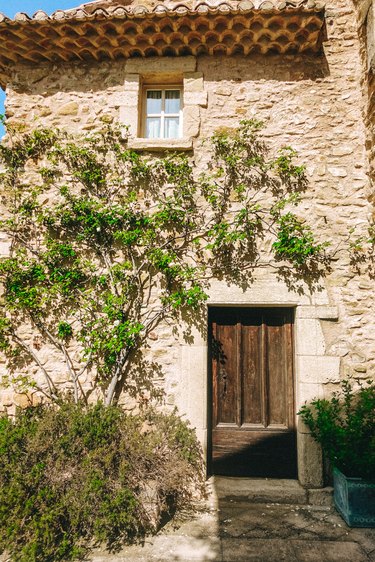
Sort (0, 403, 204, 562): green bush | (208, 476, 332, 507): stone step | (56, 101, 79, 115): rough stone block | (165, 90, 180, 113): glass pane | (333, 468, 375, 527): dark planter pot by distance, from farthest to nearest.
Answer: (165, 90, 180, 113): glass pane, (56, 101, 79, 115): rough stone block, (208, 476, 332, 507): stone step, (333, 468, 375, 527): dark planter pot, (0, 403, 204, 562): green bush

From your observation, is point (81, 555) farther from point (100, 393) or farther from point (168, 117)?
point (168, 117)

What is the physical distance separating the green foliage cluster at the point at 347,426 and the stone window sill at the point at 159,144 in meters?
3.08

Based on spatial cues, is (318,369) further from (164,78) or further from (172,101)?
(164,78)

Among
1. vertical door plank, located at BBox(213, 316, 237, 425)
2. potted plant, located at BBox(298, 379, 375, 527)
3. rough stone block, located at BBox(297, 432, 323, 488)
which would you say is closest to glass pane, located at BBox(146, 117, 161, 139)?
vertical door plank, located at BBox(213, 316, 237, 425)

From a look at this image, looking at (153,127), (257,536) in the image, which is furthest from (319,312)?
(153,127)

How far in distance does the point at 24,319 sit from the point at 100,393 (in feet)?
3.97

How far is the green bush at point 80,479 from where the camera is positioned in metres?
2.62

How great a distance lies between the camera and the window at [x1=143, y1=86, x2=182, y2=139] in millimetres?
4418

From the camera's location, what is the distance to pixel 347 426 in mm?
3545

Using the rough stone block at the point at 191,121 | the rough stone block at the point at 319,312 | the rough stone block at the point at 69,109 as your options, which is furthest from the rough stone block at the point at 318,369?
the rough stone block at the point at 69,109

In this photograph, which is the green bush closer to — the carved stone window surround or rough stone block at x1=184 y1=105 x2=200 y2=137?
the carved stone window surround

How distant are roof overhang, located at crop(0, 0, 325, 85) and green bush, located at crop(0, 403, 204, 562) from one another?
408cm

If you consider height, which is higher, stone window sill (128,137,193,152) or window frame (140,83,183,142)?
window frame (140,83,183,142)

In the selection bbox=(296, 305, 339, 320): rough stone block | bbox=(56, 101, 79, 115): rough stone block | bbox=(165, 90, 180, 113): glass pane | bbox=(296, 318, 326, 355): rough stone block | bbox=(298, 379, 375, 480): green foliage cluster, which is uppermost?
bbox=(165, 90, 180, 113): glass pane
